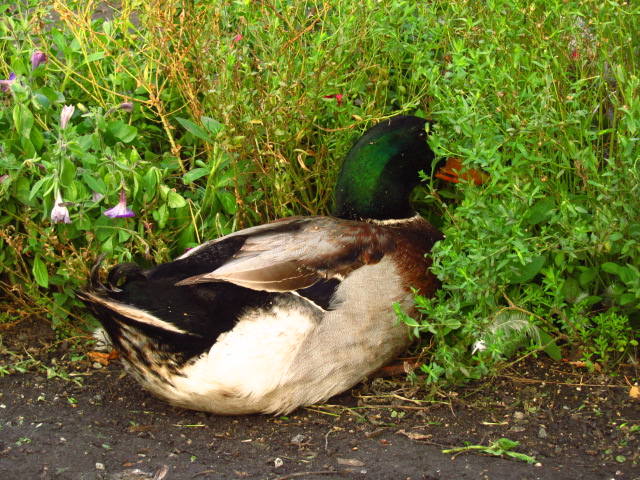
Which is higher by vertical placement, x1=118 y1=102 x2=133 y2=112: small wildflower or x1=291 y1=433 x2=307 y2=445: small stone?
x1=118 y1=102 x2=133 y2=112: small wildflower

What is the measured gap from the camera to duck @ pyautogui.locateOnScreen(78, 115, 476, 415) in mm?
3096

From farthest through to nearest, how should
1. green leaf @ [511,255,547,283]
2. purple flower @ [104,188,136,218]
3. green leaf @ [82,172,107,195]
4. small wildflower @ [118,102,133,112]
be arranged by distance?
1. small wildflower @ [118,102,133,112]
2. green leaf @ [82,172,107,195]
3. purple flower @ [104,188,136,218]
4. green leaf @ [511,255,547,283]

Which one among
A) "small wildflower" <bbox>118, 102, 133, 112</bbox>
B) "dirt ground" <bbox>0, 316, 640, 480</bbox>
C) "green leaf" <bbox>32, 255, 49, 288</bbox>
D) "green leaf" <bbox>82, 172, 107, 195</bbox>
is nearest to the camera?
"dirt ground" <bbox>0, 316, 640, 480</bbox>

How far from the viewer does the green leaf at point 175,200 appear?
141 inches

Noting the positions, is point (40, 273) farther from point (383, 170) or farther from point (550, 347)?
point (550, 347)

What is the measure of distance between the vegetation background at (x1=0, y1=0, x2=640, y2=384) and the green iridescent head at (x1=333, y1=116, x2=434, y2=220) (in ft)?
0.32

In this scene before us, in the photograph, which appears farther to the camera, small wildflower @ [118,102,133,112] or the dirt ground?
small wildflower @ [118,102,133,112]

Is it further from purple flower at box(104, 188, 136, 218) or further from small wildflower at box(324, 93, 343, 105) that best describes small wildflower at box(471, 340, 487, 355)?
purple flower at box(104, 188, 136, 218)

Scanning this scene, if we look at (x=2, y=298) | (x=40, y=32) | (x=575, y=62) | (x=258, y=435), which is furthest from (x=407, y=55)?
(x=2, y=298)

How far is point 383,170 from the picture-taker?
372 cm

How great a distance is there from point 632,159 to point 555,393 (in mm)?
899

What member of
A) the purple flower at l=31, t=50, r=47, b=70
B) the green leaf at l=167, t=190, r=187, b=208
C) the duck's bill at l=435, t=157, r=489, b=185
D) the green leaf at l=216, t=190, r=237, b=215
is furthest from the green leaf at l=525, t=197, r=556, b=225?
the purple flower at l=31, t=50, r=47, b=70

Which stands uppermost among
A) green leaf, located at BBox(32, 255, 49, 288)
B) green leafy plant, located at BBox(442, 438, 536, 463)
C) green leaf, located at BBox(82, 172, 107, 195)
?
green leaf, located at BBox(82, 172, 107, 195)

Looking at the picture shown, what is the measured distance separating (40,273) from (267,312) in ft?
3.57
